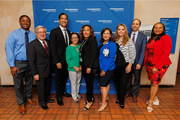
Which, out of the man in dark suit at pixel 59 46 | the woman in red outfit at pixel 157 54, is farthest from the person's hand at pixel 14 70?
the woman in red outfit at pixel 157 54

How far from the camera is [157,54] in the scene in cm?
247

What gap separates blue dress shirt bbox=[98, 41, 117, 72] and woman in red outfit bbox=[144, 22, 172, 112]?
852 millimetres

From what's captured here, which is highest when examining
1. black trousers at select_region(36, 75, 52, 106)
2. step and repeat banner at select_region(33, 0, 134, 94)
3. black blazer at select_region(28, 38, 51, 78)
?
step and repeat banner at select_region(33, 0, 134, 94)

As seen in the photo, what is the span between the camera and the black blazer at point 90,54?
241 cm

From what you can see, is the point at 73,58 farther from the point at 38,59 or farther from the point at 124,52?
the point at 124,52

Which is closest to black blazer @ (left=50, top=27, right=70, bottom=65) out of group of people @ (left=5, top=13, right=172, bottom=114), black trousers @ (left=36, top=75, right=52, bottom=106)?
group of people @ (left=5, top=13, right=172, bottom=114)

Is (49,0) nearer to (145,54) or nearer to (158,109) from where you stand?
(145,54)

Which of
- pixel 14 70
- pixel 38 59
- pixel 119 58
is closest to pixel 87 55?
pixel 119 58

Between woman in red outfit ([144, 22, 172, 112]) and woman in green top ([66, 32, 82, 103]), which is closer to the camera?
woman in red outfit ([144, 22, 172, 112])

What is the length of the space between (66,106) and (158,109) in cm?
212

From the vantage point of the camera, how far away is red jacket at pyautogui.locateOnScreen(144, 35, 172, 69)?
2361 millimetres

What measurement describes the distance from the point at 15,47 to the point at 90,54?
163cm

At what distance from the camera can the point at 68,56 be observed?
8.77 feet

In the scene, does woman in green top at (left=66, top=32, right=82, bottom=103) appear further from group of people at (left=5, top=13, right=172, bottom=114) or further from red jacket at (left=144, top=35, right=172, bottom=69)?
red jacket at (left=144, top=35, right=172, bottom=69)
